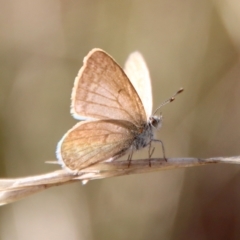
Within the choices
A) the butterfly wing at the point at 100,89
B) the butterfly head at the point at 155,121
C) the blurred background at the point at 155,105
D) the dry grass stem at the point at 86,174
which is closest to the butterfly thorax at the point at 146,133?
the butterfly head at the point at 155,121

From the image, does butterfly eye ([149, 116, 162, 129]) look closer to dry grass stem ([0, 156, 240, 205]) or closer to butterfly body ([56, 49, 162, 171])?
butterfly body ([56, 49, 162, 171])

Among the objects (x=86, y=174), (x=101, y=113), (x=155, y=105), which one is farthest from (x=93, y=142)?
(x=155, y=105)

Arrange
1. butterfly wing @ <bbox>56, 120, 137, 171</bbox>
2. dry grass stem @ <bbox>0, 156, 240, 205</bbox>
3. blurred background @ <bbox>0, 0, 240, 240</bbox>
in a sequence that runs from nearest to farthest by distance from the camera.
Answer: dry grass stem @ <bbox>0, 156, 240, 205</bbox> < butterfly wing @ <bbox>56, 120, 137, 171</bbox> < blurred background @ <bbox>0, 0, 240, 240</bbox>

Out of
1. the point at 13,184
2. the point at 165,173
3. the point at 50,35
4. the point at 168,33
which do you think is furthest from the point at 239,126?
the point at 13,184

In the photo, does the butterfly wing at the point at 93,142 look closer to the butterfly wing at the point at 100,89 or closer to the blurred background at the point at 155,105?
the butterfly wing at the point at 100,89

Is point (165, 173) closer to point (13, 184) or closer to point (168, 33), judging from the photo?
point (168, 33)

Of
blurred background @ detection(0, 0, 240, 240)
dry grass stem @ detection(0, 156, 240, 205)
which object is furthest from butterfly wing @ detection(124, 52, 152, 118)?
blurred background @ detection(0, 0, 240, 240)

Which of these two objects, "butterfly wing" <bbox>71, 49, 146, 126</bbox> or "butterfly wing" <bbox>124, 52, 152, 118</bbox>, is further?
"butterfly wing" <bbox>124, 52, 152, 118</bbox>
